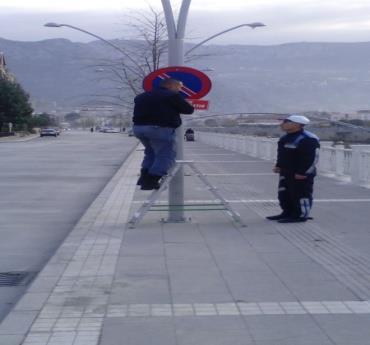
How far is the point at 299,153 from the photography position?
13617 mm

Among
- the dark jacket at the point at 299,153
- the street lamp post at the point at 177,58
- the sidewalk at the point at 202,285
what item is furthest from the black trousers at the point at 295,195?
the street lamp post at the point at 177,58

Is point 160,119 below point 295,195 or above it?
above

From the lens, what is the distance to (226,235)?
1258 cm

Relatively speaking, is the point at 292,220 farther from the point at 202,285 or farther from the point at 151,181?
the point at 202,285

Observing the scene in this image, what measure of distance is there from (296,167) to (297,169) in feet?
0.11

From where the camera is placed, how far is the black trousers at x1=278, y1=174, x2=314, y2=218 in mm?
13789

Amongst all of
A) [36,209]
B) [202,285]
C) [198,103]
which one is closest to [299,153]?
[198,103]

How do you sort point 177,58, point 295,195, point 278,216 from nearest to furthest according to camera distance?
point 295,195 < point 177,58 < point 278,216

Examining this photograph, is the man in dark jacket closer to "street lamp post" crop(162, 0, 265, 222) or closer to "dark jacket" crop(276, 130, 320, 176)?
"street lamp post" crop(162, 0, 265, 222)

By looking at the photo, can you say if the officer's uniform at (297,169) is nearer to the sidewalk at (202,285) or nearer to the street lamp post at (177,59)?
the sidewalk at (202,285)

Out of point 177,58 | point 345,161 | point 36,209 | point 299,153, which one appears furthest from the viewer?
point 345,161

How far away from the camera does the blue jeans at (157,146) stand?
42.5 feet

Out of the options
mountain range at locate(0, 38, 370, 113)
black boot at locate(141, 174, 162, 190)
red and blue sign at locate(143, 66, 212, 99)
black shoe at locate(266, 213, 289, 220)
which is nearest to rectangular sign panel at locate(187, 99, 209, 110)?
red and blue sign at locate(143, 66, 212, 99)

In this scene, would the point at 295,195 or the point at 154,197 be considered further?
the point at 295,195
